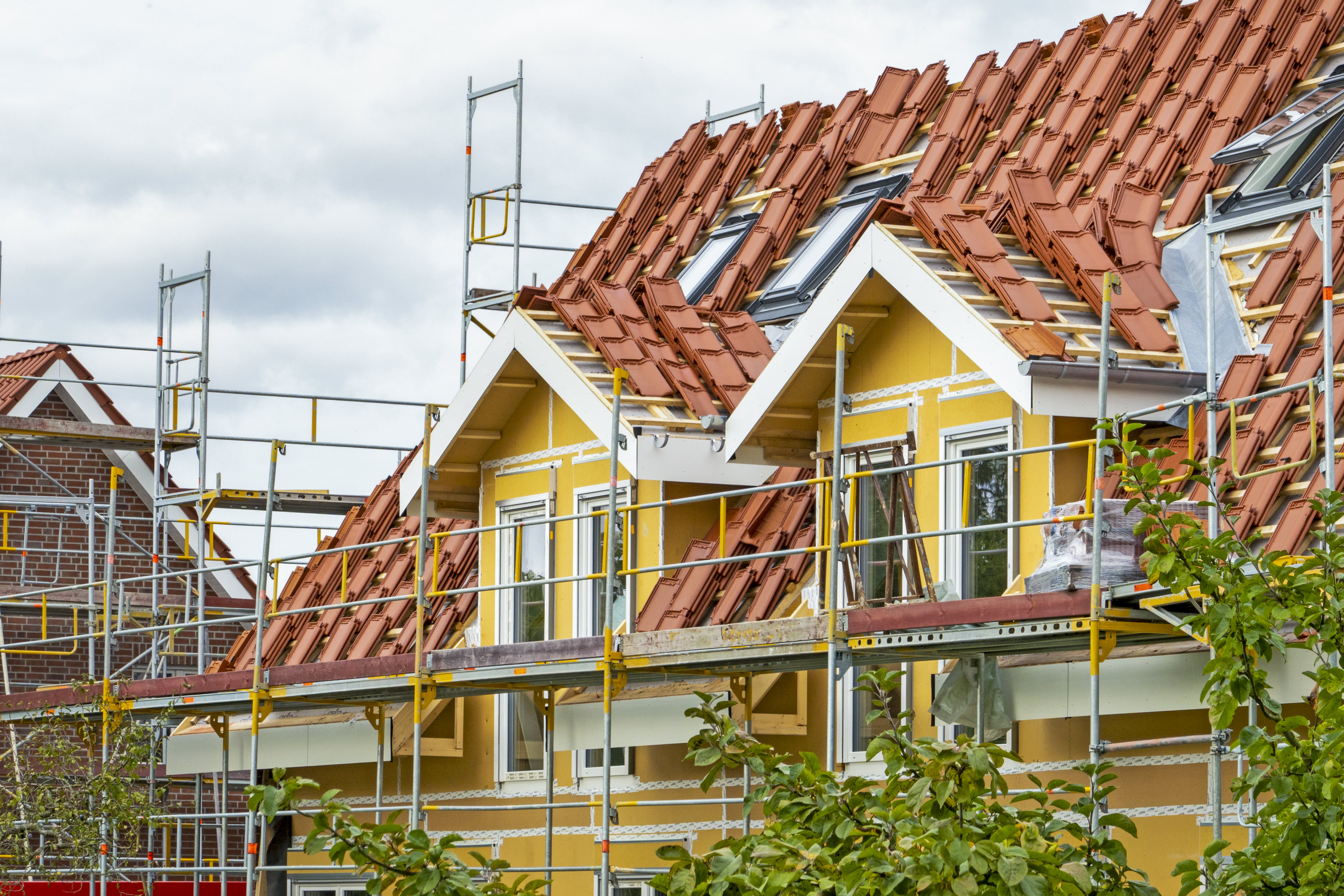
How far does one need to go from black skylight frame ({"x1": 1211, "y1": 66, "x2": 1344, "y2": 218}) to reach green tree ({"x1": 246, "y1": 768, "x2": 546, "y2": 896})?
30.3 feet

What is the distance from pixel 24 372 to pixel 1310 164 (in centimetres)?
1954

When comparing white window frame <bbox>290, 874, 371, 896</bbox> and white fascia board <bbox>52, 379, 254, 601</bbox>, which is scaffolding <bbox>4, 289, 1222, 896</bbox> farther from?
white fascia board <bbox>52, 379, 254, 601</bbox>

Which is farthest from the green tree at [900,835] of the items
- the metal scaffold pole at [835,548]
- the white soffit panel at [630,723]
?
the white soffit panel at [630,723]

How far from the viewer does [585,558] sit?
17844mm

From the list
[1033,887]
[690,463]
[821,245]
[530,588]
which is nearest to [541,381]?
[530,588]

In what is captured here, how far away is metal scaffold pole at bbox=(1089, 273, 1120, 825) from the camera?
11.6m

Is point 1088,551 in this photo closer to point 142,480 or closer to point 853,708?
point 853,708

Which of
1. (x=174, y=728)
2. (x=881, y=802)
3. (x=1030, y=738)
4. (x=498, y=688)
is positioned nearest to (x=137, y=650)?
(x=174, y=728)

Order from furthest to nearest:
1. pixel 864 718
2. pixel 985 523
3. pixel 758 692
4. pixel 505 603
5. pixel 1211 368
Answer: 1. pixel 505 603
2. pixel 758 692
3. pixel 864 718
4. pixel 985 523
5. pixel 1211 368

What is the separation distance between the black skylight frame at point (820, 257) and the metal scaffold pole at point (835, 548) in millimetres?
3588

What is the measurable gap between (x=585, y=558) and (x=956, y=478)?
13.3 ft

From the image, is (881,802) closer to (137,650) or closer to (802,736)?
(802,736)

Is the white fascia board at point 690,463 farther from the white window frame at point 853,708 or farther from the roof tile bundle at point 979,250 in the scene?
the roof tile bundle at point 979,250

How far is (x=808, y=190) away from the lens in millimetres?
19656
